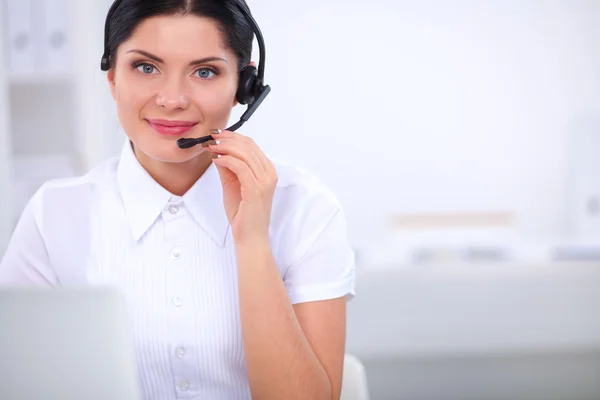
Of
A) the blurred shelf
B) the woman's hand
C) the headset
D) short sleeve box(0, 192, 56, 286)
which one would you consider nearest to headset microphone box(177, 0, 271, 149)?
the headset

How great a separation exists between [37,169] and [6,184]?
13 cm

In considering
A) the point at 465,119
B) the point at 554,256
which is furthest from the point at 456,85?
the point at 554,256

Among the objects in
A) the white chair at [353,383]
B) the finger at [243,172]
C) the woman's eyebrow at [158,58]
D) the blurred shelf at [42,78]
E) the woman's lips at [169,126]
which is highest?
the woman's eyebrow at [158,58]

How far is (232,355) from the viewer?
1107mm

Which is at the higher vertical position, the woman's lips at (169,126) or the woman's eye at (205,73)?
the woman's eye at (205,73)

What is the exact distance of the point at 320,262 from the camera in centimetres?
110

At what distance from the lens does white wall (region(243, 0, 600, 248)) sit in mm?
2863

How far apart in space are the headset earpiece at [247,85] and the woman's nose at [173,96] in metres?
0.11

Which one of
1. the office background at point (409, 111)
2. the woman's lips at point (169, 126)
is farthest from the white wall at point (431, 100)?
the woman's lips at point (169, 126)

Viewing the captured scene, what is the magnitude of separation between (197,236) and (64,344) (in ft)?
2.16

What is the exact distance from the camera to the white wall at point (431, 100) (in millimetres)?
2863

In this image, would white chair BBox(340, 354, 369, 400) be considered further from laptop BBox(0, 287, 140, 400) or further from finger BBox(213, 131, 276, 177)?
laptop BBox(0, 287, 140, 400)

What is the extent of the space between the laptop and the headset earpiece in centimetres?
70

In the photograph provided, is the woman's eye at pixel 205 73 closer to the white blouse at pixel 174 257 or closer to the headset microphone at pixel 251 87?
the headset microphone at pixel 251 87
